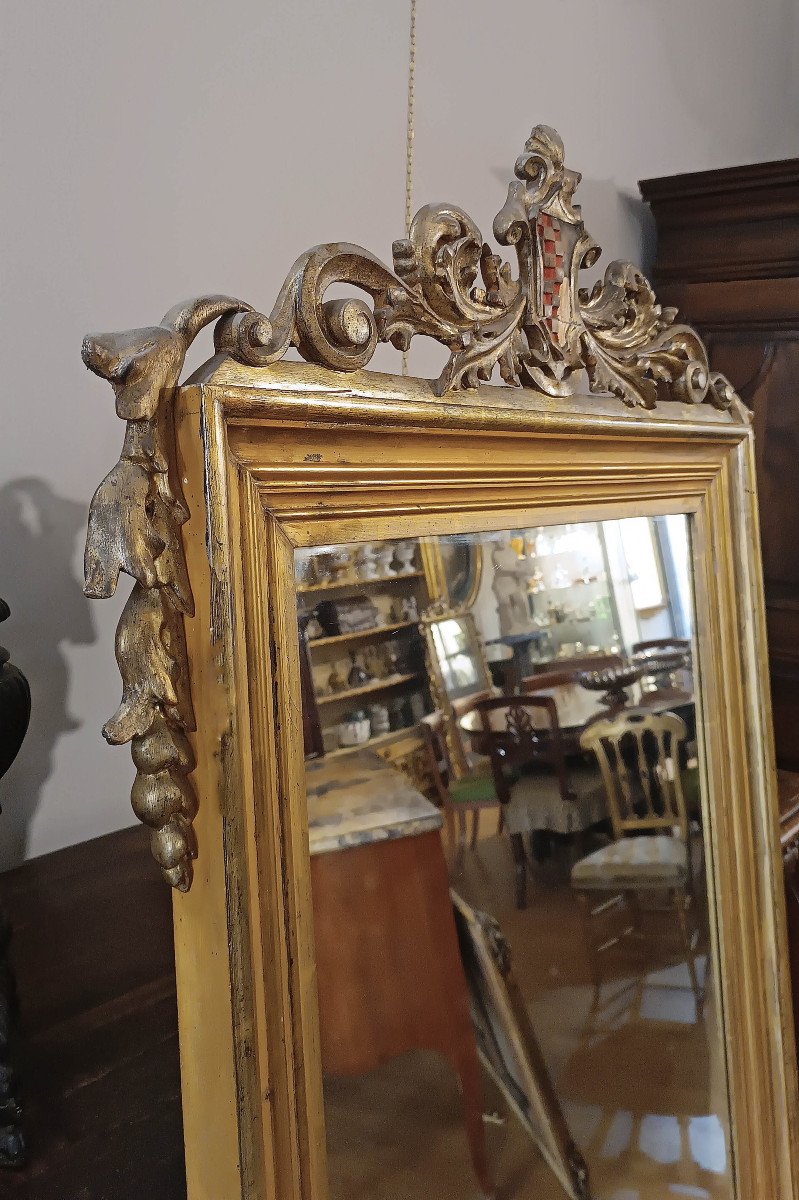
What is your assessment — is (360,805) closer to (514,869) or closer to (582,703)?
(514,869)

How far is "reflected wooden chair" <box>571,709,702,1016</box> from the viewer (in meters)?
0.83

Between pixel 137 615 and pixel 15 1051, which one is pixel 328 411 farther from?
pixel 15 1051

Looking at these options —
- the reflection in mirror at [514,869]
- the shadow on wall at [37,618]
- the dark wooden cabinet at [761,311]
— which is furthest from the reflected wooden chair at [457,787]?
the dark wooden cabinet at [761,311]

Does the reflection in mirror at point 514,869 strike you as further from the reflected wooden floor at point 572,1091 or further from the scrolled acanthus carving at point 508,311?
the scrolled acanthus carving at point 508,311

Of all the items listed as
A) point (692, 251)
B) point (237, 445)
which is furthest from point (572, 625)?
point (692, 251)

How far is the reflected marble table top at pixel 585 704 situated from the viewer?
2.37ft

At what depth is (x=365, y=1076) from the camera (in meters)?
0.59

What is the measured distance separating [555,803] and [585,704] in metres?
0.10

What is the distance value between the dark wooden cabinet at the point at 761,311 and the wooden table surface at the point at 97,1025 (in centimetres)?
115

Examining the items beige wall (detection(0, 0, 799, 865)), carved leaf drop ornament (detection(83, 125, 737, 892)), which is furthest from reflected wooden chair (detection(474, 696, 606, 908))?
beige wall (detection(0, 0, 799, 865))

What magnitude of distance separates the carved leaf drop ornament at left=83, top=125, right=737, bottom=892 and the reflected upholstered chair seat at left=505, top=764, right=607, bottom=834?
0.32 m

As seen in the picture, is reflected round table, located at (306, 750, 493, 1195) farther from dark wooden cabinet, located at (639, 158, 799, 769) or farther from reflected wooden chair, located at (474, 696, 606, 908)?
dark wooden cabinet, located at (639, 158, 799, 769)

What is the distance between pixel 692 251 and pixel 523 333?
1005 mm

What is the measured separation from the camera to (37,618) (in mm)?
806
